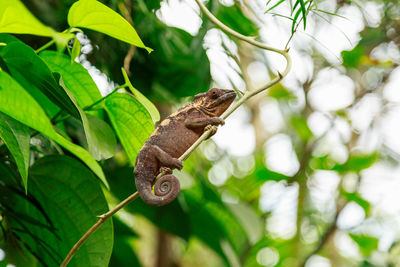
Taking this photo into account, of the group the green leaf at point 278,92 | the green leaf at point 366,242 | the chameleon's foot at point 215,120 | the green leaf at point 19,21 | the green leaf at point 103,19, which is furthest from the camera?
the green leaf at point 278,92

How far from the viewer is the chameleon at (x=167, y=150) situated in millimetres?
629

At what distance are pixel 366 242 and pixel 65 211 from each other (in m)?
1.43

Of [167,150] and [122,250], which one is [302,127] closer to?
[122,250]

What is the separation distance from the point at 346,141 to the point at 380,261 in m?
0.51

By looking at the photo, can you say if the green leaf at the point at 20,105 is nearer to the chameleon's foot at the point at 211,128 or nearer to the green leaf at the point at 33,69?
the green leaf at the point at 33,69

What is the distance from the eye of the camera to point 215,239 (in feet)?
4.63

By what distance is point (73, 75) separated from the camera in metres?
0.79

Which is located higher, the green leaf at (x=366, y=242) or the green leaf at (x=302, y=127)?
the green leaf at (x=302, y=127)

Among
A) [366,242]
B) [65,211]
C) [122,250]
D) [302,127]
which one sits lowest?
[366,242]

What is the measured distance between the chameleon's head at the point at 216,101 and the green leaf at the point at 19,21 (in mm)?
286

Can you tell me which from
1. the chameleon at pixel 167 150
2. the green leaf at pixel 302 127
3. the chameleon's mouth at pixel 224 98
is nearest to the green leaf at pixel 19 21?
the chameleon at pixel 167 150

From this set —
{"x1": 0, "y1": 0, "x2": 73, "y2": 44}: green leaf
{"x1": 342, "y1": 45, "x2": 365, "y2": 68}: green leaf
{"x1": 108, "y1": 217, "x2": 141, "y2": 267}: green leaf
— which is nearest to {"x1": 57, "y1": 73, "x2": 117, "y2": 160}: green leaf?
{"x1": 0, "y1": 0, "x2": 73, "y2": 44}: green leaf

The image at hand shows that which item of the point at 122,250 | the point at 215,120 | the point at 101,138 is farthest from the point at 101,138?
the point at 122,250

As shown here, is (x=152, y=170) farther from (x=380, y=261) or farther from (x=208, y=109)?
(x=380, y=261)
